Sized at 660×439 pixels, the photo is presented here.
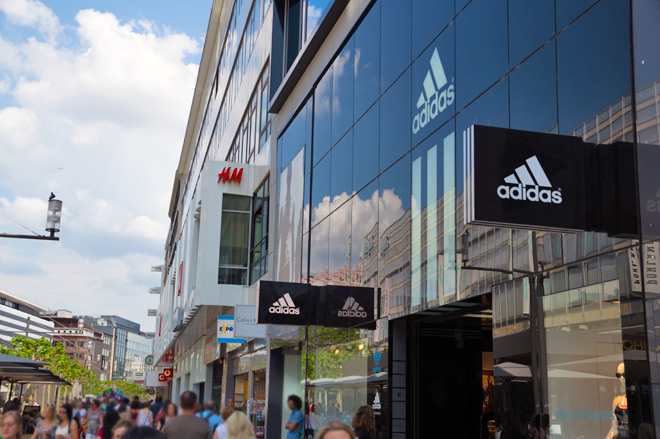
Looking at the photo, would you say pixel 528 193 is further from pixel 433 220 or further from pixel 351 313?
pixel 351 313

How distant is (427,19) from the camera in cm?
1182

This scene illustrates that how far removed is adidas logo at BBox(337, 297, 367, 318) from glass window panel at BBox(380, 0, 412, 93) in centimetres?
420

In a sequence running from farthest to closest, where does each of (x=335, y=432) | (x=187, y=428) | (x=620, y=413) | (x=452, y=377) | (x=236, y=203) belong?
(x=236, y=203) → (x=452, y=377) → (x=187, y=428) → (x=620, y=413) → (x=335, y=432)

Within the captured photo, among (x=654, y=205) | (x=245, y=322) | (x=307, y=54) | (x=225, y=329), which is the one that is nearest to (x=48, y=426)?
(x=245, y=322)

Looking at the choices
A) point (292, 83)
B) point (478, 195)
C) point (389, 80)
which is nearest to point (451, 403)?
point (389, 80)

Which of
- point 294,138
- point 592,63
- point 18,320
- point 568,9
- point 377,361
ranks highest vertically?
point 18,320

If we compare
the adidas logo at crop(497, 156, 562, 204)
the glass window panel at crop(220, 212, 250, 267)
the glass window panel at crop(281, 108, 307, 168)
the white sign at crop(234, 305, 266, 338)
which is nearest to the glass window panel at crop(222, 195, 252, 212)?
the glass window panel at crop(220, 212, 250, 267)

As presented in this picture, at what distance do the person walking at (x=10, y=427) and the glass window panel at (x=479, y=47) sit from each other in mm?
6846

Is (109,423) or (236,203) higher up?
(236,203)

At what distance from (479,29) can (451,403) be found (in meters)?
7.14

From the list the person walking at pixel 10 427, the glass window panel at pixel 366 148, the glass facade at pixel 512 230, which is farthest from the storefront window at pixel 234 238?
the person walking at pixel 10 427

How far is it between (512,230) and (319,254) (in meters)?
9.65

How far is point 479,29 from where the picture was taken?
9953 millimetres

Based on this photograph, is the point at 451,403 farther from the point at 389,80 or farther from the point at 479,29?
A: the point at 479,29
